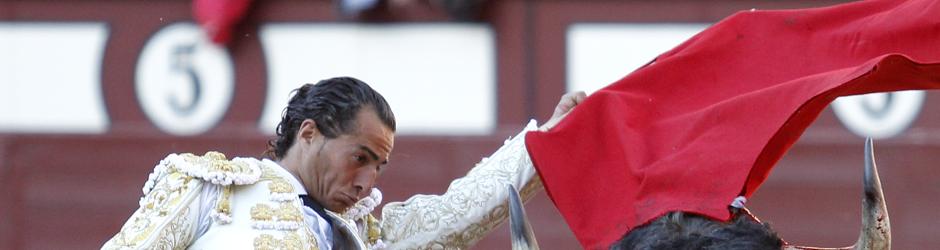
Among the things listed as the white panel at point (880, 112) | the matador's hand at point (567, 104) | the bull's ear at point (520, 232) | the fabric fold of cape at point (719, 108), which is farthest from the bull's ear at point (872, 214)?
the white panel at point (880, 112)

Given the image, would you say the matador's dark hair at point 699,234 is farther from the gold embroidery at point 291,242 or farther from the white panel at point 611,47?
the white panel at point 611,47

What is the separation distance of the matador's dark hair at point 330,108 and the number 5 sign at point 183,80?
3651mm

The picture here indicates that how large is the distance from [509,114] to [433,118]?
0.26 metres

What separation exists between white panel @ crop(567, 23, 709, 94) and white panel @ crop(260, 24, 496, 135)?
292mm

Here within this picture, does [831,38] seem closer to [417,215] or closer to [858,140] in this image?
[417,215]

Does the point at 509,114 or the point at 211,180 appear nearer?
the point at 211,180

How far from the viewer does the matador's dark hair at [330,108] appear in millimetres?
3117

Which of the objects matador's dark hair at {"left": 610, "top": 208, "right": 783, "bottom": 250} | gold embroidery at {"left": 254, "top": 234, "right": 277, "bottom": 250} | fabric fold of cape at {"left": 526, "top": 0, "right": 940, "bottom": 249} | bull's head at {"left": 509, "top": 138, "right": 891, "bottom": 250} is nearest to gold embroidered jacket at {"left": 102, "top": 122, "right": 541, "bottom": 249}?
gold embroidery at {"left": 254, "top": 234, "right": 277, "bottom": 250}

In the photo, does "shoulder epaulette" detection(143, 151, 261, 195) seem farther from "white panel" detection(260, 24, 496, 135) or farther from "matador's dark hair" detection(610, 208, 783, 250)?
"white panel" detection(260, 24, 496, 135)

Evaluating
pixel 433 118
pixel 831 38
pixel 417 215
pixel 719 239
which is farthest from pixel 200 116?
pixel 719 239

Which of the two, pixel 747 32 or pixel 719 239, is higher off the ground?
pixel 747 32

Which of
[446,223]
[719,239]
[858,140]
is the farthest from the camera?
[858,140]

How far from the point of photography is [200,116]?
6.91 metres

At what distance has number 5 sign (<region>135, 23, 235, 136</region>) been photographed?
6832mm
